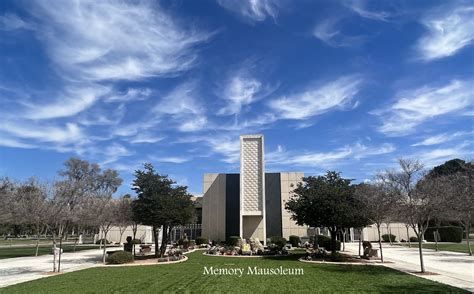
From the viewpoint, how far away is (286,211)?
50.8m

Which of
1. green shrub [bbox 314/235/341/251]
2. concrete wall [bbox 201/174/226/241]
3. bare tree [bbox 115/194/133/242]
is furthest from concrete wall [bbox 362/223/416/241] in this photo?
bare tree [bbox 115/194/133/242]

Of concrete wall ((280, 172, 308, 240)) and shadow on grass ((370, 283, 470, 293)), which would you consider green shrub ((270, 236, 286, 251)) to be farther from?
shadow on grass ((370, 283, 470, 293))

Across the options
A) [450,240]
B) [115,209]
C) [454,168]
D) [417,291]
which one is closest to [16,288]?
[115,209]

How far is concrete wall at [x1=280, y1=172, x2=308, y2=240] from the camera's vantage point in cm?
5022

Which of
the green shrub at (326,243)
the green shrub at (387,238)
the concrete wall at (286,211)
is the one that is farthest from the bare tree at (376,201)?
the green shrub at (387,238)

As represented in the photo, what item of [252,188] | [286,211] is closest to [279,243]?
[252,188]

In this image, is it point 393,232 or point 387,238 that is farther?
point 393,232

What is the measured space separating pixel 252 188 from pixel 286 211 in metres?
6.70

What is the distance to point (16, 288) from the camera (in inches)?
581

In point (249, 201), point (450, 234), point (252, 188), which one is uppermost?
point (252, 188)

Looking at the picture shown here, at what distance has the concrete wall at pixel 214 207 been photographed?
5116 centimetres

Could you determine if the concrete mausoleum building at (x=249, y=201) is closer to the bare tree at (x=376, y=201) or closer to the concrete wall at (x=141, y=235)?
the concrete wall at (x=141, y=235)

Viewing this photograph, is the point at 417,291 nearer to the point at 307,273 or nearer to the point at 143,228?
the point at 307,273

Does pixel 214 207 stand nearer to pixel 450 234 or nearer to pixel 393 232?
pixel 393 232
